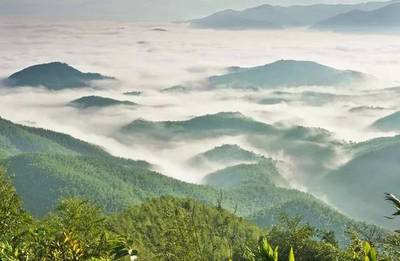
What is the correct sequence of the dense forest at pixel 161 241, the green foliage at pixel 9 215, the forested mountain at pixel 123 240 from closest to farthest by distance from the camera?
the dense forest at pixel 161 241 < the forested mountain at pixel 123 240 < the green foliage at pixel 9 215

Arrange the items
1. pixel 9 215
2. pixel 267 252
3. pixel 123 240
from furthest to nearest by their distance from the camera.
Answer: pixel 9 215 → pixel 123 240 → pixel 267 252

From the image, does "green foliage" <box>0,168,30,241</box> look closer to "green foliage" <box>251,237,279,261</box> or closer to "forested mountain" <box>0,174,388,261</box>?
"forested mountain" <box>0,174,388,261</box>

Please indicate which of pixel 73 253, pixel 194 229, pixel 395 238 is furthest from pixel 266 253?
pixel 395 238

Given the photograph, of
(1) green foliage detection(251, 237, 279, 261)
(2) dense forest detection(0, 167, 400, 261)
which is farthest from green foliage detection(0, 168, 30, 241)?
(1) green foliage detection(251, 237, 279, 261)

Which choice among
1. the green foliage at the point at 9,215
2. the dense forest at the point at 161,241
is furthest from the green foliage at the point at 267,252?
the green foliage at the point at 9,215

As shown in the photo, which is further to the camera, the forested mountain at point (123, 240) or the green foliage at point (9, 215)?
the green foliage at point (9, 215)

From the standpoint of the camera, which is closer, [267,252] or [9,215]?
[267,252]

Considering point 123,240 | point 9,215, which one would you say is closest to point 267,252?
point 123,240

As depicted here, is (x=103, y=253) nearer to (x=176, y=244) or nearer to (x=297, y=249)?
(x=176, y=244)

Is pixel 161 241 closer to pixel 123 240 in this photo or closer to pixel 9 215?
pixel 123 240

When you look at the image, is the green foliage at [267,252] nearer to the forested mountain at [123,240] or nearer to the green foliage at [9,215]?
the forested mountain at [123,240]

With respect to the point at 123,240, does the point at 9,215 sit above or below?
below

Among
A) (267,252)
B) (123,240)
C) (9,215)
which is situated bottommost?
(9,215)
